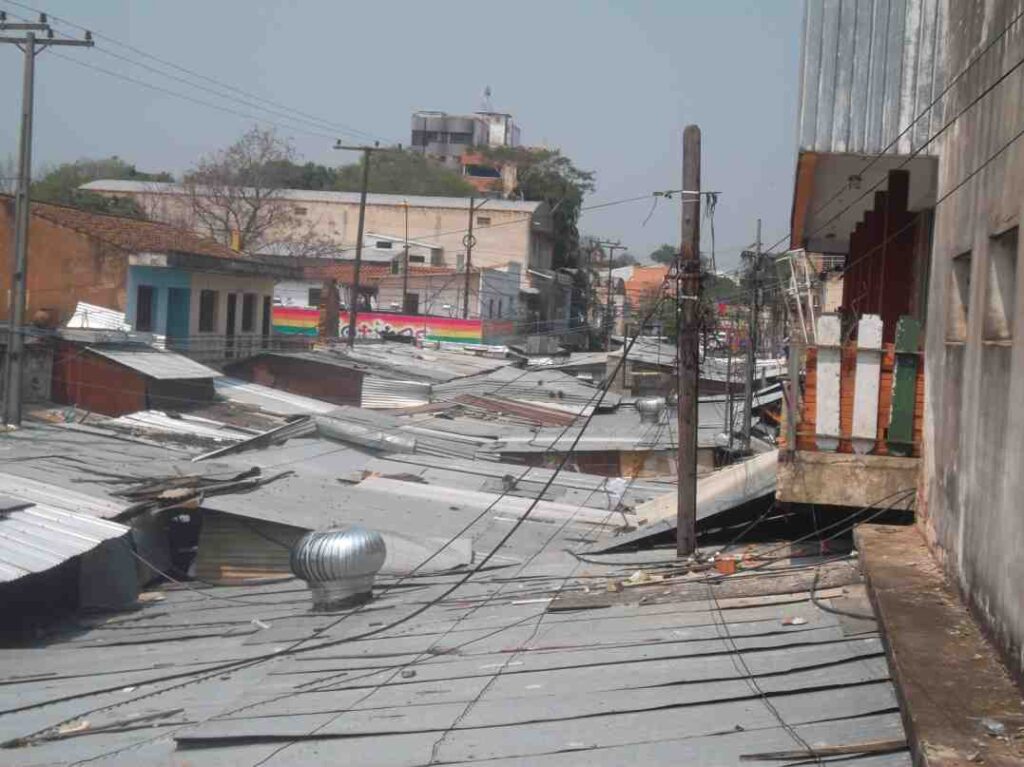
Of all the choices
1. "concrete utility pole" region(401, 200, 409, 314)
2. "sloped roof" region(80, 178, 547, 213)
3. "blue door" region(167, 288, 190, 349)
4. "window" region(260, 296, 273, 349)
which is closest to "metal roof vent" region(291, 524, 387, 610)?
"blue door" region(167, 288, 190, 349)

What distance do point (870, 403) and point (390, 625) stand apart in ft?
14.9

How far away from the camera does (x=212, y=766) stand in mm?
6633

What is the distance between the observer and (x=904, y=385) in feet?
30.9

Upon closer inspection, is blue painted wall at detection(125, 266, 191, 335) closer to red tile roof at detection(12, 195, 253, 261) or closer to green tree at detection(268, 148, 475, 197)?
red tile roof at detection(12, 195, 253, 261)

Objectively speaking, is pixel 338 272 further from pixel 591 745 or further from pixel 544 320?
pixel 591 745

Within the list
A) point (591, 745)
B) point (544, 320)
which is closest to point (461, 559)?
point (591, 745)

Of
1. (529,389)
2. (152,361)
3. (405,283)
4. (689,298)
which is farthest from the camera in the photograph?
(405,283)

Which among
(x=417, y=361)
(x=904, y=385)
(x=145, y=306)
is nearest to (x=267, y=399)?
(x=145, y=306)

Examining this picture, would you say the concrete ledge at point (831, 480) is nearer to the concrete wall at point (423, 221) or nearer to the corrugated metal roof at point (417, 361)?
the corrugated metal roof at point (417, 361)

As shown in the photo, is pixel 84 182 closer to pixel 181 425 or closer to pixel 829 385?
pixel 181 425

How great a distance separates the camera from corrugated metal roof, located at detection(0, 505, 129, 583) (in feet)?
41.7

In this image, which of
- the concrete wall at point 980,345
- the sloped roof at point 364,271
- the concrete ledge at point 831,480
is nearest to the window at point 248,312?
the sloped roof at point 364,271

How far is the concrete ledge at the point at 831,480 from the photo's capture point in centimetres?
958

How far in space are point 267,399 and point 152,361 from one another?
3.24 metres
